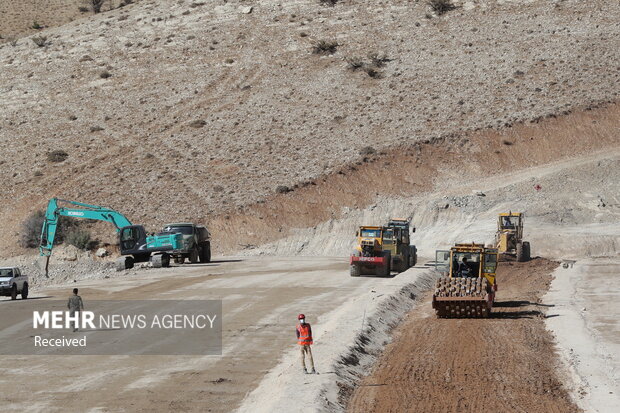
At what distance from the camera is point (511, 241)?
53094 mm

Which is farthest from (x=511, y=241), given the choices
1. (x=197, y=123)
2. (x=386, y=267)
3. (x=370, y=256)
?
(x=197, y=123)

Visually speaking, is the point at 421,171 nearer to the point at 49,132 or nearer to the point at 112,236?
the point at 112,236

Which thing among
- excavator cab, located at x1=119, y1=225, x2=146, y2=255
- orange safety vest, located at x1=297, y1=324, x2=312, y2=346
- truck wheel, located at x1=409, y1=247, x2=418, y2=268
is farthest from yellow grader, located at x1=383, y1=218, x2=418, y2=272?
orange safety vest, located at x1=297, y1=324, x2=312, y2=346

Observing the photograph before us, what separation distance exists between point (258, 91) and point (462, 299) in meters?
60.7

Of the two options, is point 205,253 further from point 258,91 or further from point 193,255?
point 258,91

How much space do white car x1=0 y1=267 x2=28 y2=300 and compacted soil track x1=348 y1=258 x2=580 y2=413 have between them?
17927mm

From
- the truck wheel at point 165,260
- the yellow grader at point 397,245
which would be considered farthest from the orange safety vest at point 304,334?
the truck wheel at point 165,260

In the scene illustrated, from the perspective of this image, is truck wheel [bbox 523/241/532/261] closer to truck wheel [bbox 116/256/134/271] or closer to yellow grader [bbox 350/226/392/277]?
yellow grader [bbox 350/226/392/277]

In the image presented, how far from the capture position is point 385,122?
81875 millimetres

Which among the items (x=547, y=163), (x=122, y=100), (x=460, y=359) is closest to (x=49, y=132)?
(x=122, y=100)

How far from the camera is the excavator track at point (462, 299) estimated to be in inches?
1254

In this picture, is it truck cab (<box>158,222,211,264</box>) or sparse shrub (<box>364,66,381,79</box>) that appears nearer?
truck cab (<box>158,222,211,264</box>)

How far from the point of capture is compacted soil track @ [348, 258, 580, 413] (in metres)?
19.8

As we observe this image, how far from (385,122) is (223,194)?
17.7 m
